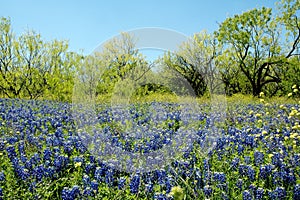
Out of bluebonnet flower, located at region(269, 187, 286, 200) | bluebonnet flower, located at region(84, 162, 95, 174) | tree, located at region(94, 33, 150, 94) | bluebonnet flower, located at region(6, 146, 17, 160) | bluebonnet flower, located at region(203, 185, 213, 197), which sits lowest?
bluebonnet flower, located at region(269, 187, 286, 200)

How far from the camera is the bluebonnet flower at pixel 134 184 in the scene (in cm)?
352

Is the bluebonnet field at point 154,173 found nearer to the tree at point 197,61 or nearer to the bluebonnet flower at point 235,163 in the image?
the bluebonnet flower at point 235,163

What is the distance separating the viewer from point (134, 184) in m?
3.58

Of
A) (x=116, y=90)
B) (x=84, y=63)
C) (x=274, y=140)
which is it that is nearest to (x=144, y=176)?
(x=274, y=140)

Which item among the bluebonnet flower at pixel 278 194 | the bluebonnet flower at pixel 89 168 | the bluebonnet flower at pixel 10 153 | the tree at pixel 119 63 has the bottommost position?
the bluebonnet flower at pixel 278 194

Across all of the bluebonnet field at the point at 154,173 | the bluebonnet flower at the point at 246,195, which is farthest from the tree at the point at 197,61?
the bluebonnet flower at the point at 246,195

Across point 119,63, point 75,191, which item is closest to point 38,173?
point 75,191

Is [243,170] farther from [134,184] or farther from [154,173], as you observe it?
[134,184]

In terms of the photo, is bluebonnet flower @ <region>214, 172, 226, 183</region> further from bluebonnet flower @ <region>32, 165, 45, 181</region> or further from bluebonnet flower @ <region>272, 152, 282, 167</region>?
bluebonnet flower @ <region>32, 165, 45, 181</region>

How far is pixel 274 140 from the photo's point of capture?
230 inches

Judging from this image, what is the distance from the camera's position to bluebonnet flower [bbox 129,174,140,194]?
3.52 m

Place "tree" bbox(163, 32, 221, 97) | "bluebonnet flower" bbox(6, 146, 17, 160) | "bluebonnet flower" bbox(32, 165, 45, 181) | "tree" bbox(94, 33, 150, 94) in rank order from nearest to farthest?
"bluebonnet flower" bbox(32, 165, 45, 181)
"bluebonnet flower" bbox(6, 146, 17, 160)
"tree" bbox(94, 33, 150, 94)
"tree" bbox(163, 32, 221, 97)

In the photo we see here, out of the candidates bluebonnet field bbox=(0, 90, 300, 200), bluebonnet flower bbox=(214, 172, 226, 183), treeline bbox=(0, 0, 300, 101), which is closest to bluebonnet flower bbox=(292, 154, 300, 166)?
bluebonnet field bbox=(0, 90, 300, 200)

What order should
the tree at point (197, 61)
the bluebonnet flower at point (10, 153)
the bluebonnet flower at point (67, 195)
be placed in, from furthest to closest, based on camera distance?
the tree at point (197, 61)
the bluebonnet flower at point (10, 153)
the bluebonnet flower at point (67, 195)
